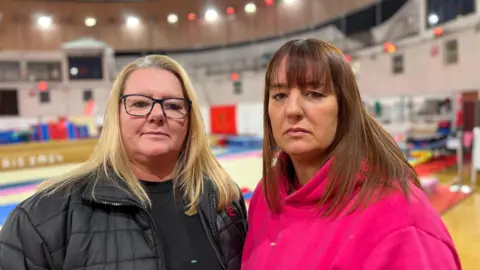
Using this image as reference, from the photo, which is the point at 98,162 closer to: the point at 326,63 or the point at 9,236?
the point at 9,236

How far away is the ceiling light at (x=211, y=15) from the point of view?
58.3 feet

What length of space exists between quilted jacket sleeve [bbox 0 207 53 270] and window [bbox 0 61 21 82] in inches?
680

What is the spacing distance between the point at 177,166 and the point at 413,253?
102 centimetres

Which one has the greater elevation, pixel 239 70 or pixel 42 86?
pixel 239 70

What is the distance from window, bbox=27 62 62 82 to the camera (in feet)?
53.4

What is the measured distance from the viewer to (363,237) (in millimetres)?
970

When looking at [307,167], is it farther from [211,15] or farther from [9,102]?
[211,15]

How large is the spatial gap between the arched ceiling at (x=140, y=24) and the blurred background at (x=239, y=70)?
49 mm

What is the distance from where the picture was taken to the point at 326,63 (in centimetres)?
108

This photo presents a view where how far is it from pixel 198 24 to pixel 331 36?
7.25m

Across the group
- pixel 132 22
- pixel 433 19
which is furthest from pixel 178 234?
pixel 132 22

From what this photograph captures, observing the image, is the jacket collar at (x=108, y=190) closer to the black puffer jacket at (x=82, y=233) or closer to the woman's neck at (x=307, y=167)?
the black puffer jacket at (x=82, y=233)

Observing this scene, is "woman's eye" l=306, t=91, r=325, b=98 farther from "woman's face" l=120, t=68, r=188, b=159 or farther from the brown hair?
"woman's face" l=120, t=68, r=188, b=159

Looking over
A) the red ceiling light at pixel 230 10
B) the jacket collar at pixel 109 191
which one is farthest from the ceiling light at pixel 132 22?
the jacket collar at pixel 109 191
